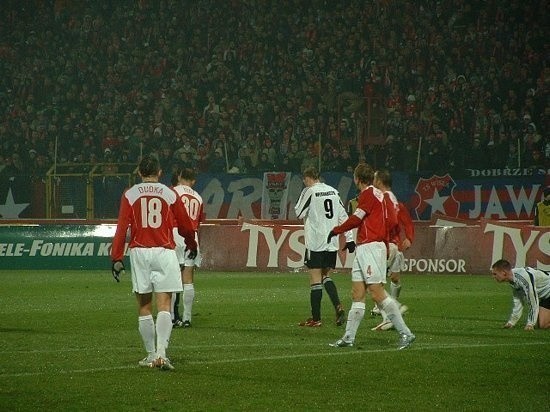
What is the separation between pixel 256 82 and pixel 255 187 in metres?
5.67

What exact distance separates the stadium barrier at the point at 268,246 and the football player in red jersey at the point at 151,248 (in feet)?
43.4

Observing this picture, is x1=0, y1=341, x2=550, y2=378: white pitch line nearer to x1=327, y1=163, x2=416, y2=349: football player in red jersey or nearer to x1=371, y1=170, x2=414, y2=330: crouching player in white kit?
x1=327, y1=163, x2=416, y2=349: football player in red jersey

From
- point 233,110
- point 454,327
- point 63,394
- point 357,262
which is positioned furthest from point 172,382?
point 233,110

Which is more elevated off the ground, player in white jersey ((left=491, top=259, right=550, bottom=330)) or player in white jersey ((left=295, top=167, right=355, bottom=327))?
player in white jersey ((left=295, top=167, right=355, bottom=327))

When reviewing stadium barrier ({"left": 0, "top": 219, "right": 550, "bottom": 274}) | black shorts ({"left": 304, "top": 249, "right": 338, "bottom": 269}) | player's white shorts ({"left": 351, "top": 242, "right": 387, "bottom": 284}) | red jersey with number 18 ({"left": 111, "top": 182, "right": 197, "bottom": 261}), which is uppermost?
red jersey with number 18 ({"left": 111, "top": 182, "right": 197, "bottom": 261})

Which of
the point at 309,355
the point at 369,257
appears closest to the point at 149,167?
the point at 309,355

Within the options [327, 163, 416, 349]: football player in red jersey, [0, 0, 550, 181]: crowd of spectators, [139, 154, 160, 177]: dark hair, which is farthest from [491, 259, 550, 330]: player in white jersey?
[0, 0, 550, 181]: crowd of spectators

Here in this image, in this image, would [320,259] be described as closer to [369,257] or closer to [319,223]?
[319,223]

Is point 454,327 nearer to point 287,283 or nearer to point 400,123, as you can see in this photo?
point 287,283

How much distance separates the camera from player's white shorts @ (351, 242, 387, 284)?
11125 millimetres

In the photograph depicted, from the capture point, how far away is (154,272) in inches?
385

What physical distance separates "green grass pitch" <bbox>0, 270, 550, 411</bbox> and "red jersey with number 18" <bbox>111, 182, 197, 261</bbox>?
46.5 inches

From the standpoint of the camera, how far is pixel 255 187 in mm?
28750

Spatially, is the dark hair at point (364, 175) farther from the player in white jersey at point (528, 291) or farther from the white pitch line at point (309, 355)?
the player in white jersey at point (528, 291)
